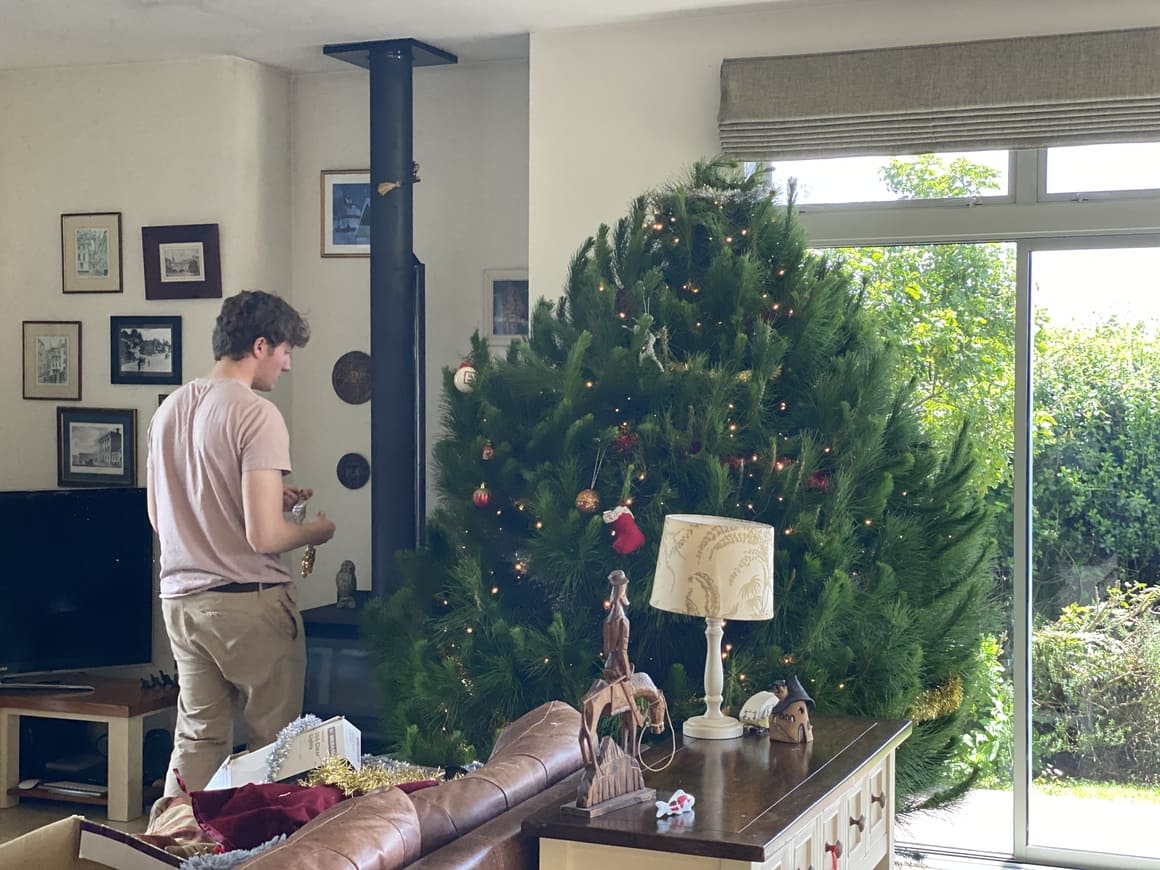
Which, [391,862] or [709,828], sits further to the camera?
[709,828]

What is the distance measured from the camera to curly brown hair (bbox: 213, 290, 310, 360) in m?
3.51

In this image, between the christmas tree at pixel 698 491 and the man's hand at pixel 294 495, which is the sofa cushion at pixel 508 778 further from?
the man's hand at pixel 294 495

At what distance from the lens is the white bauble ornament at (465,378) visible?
3648 millimetres

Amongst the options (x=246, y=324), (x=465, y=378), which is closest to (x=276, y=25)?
(x=246, y=324)

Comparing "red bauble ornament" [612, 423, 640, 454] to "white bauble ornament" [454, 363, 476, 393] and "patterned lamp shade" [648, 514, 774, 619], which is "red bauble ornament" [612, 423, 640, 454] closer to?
"white bauble ornament" [454, 363, 476, 393]

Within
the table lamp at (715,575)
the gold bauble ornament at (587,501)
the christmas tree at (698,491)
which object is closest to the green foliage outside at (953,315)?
the christmas tree at (698,491)

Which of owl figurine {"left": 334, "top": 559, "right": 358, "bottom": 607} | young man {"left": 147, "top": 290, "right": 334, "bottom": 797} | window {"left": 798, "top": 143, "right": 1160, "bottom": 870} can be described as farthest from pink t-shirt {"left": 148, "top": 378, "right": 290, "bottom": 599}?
window {"left": 798, "top": 143, "right": 1160, "bottom": 870}

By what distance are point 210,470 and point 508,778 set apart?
5.22 ft

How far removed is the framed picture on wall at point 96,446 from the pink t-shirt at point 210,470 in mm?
1661

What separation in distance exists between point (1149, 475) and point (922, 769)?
122 centimetres

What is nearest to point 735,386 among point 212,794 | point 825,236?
point 825,236

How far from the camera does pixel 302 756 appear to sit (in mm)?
2688

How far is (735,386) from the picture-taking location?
3443mm

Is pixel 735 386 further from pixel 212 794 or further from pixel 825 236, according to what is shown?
pixel 212 794
